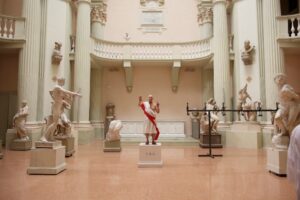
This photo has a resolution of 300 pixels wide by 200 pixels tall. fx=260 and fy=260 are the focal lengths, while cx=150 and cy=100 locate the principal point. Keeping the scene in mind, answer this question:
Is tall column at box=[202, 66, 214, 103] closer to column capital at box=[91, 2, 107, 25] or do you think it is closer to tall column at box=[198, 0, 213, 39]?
tall column at box=[198, 0, 213, 39]

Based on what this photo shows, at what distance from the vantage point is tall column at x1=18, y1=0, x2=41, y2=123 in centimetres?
1051

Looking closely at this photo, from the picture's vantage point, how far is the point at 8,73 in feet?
39.5

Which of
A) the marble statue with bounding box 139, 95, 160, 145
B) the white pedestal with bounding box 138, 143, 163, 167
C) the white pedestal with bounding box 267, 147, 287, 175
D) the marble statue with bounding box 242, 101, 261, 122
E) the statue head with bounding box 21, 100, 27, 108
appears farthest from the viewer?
the marble statue with bounding box 242, 101, 261, 122

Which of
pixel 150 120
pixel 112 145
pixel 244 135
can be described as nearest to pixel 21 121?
pixel 112 145

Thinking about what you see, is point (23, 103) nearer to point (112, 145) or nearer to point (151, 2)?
point (112, 145)

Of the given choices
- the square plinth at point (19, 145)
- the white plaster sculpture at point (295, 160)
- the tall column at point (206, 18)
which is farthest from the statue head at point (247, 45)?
the square plinth at point (19, 145)

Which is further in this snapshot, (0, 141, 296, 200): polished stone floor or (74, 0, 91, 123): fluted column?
(74, 0, 91, 123): fluted column

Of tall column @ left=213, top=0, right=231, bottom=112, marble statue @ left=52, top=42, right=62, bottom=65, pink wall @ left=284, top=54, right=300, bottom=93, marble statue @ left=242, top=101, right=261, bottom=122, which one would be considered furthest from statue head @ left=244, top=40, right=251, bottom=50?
marble statue @ left=52, top=42, right=62, bottom=65

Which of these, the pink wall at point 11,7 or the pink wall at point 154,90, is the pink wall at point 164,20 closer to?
the pink wall at point 154,90

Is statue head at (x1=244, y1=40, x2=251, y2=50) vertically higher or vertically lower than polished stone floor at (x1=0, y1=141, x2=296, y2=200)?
higher

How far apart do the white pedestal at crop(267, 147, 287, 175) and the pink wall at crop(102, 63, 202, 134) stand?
380 inches

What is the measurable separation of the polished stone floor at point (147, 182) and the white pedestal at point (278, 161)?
19cm

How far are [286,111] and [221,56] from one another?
7.15 meters

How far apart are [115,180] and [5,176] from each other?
2364 mm
